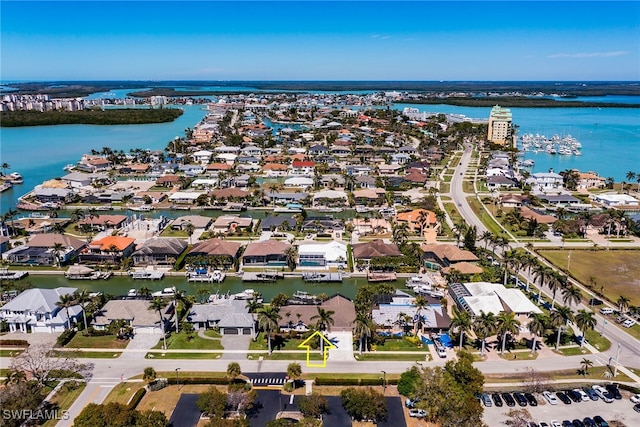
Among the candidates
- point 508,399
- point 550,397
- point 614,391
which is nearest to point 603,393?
point 614,391

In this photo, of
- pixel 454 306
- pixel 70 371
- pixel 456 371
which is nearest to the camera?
pixel 456 371

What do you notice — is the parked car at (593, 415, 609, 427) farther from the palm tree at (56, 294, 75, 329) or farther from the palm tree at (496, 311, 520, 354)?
the palm tree at (56, 294, 75, 329)

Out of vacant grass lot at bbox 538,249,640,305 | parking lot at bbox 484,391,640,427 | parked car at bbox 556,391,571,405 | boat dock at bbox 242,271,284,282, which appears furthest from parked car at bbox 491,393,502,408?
boat dock at bbox 242,271,284,282

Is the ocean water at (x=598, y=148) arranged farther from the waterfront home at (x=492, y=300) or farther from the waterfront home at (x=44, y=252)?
the waterfront home at (x=44, y=252)

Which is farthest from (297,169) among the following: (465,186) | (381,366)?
(381,366)

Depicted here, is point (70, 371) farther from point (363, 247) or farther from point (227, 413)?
point (363, 247)

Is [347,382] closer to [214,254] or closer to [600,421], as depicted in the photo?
[600,421]
